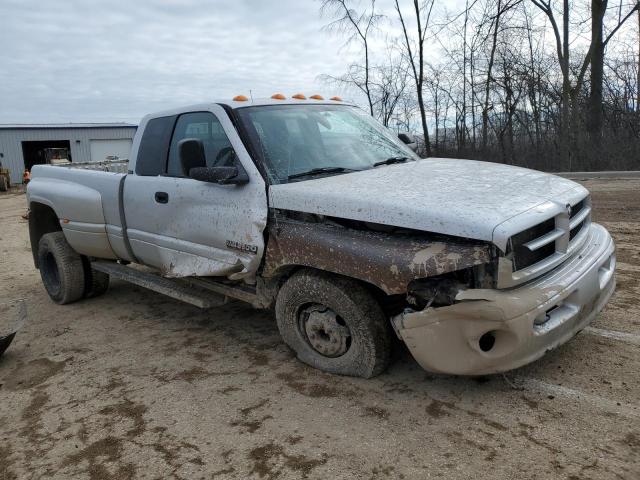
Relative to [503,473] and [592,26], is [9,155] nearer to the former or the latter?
[592,26]

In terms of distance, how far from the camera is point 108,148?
122 feet

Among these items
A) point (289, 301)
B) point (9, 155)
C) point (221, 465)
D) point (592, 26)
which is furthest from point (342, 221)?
point (9, 155)

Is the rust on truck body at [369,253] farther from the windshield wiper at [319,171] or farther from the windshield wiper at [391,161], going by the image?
the windshield wiper at [391,161]

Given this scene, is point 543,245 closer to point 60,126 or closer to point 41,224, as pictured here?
point 41,224

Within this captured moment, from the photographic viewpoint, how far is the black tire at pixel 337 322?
10.9 ft

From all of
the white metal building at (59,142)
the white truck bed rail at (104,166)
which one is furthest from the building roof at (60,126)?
the white truck bed rail at (104,166)

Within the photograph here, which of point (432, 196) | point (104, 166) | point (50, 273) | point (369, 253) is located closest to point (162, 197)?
point (369, 253)

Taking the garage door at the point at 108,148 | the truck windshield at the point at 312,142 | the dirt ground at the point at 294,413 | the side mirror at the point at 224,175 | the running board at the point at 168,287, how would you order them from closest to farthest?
the dirt ground at the point at 294,413, the side mirror at the point at 224,175, the truck windshield at the point at 312,142, the running board at the point at 168,287, the garage door at the point at 108,148

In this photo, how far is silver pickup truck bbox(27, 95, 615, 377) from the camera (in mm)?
2875

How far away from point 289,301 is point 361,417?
936 mm

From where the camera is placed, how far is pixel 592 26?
16109mm

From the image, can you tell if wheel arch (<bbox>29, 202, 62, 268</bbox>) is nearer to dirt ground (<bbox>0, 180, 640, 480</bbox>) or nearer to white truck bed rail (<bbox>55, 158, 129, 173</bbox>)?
white truck bed rail (<bbox>55, 158, 129, 173</bbox>)

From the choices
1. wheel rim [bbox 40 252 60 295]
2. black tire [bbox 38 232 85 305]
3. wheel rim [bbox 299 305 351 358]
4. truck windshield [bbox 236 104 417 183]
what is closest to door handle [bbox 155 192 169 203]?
truck windshield [bbox 236 104 417 183]

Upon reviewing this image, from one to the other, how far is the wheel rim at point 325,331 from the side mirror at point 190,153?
1331mm
